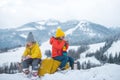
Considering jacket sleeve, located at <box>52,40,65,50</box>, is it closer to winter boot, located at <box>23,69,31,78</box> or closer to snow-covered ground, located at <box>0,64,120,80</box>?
winter boot, located at <box>23,69,31,78</box>

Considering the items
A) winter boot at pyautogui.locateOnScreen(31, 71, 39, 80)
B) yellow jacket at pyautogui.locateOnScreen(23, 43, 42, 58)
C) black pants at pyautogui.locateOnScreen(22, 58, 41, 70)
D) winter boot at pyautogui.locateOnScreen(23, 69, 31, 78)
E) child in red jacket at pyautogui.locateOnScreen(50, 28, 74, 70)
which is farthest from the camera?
child in red jacket at pyautogui.locateOnScreen(50, 28, 74, 70)

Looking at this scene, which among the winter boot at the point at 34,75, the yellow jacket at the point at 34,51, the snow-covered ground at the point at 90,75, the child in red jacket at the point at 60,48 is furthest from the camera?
the child in red jacket at the point at 60,48

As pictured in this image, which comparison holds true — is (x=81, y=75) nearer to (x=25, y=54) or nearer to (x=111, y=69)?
(x=111, y=69)

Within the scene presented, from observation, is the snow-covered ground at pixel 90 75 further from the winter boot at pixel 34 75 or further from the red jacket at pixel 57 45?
the red jacket at pixel 57 45

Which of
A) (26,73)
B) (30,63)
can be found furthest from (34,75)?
(30,63)

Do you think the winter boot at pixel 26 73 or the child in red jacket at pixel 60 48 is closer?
the winter boot at pixel 26 73

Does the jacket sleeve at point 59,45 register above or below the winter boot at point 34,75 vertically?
above

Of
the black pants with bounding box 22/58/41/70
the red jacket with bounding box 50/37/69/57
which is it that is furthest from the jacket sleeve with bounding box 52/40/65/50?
the black pants with bounding box 22/58/41/70

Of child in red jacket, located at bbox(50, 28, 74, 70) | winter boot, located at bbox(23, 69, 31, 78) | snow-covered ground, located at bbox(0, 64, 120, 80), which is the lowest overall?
winter boot, located at bbox(23, 69, 31, 78)

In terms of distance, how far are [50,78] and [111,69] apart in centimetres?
294

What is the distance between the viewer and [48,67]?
62.1ft

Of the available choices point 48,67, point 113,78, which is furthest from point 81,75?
point 48,67

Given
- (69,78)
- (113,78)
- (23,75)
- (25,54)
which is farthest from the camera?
(25,54)

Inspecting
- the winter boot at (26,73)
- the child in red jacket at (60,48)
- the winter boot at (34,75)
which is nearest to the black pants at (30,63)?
the winter boot at (26,73)
